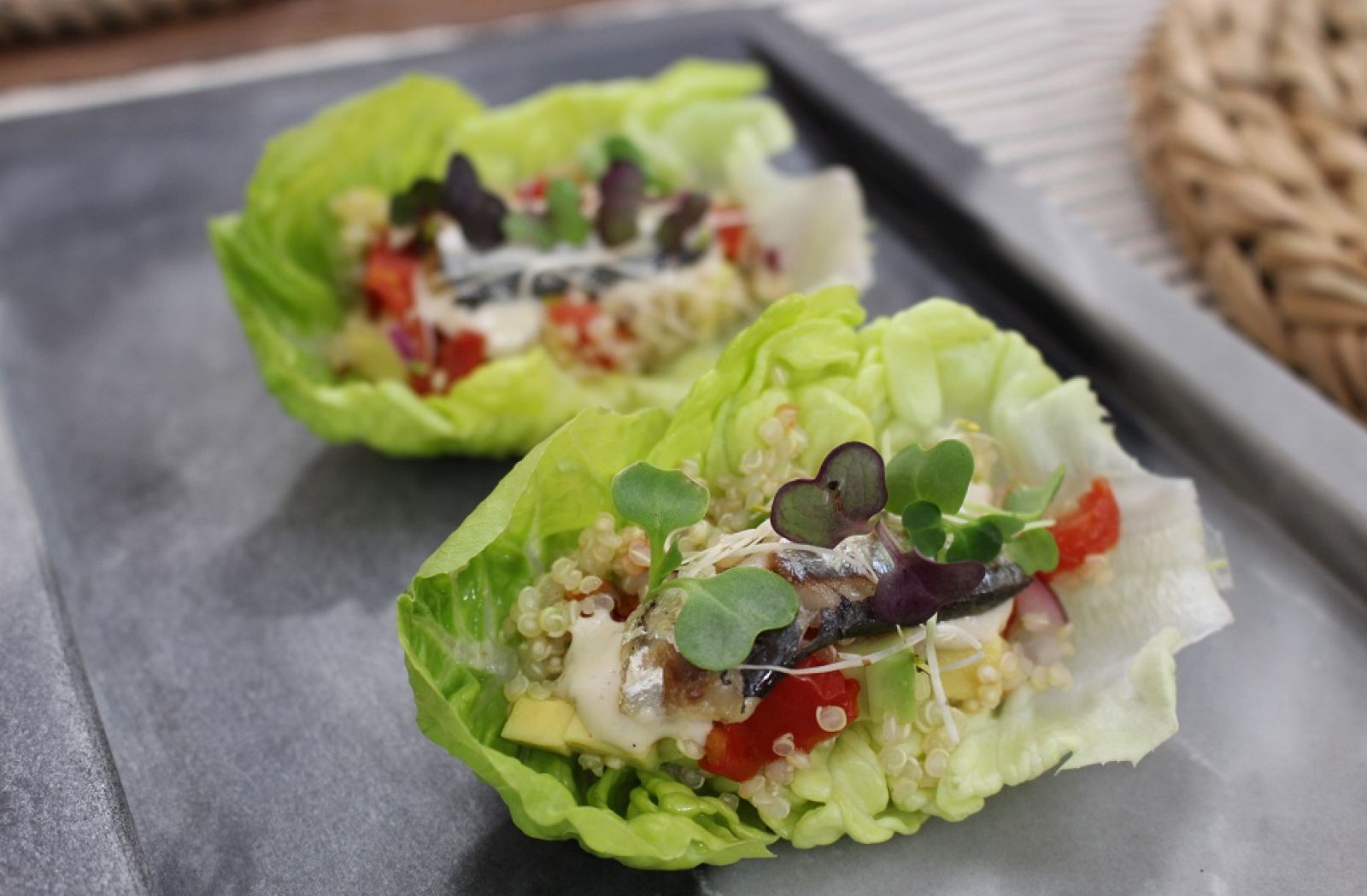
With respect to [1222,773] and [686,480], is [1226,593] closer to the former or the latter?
[1222,773]

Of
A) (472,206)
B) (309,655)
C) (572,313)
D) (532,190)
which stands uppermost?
(472,206)

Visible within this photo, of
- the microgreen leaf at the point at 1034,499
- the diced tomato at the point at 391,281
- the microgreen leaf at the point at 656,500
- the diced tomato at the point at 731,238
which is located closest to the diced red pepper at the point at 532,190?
the diced tomato at the point at 391,281

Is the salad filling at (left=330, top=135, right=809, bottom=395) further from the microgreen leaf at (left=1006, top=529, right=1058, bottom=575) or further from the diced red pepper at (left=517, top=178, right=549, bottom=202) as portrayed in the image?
the microgreen leaf at (left=1006, top=529, right=1058, bottom=575)

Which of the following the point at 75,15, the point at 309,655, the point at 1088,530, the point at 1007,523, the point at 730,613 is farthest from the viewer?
the point at 75,15

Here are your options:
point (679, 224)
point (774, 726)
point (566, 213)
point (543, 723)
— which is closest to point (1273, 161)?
point (679, 224)

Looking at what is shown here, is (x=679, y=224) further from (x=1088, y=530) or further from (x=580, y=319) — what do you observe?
(x=1088, y=530)

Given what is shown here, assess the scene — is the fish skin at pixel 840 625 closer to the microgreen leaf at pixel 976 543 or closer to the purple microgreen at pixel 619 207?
the microgreen leaf at pixel 976 543
